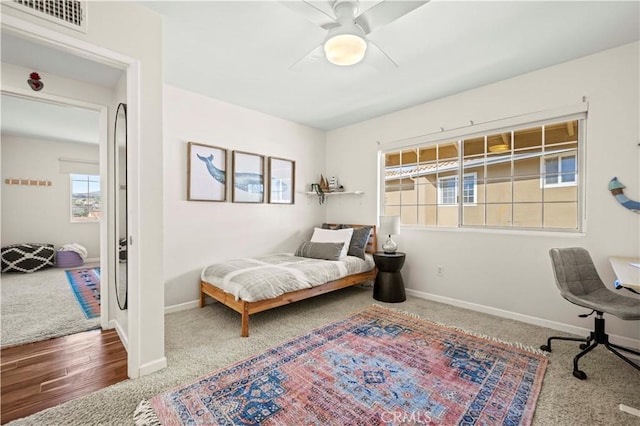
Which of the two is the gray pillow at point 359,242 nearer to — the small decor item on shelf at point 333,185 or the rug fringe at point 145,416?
the small decor item on shelf at point 333,185

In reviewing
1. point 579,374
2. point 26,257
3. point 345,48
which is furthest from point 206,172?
point 26,257

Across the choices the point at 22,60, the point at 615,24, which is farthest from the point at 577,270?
the point at 22,60

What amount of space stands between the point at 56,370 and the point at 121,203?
1.29 meters

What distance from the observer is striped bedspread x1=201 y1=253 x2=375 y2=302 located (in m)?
2.66

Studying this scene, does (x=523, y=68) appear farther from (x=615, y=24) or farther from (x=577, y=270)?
(x=577, y=270)

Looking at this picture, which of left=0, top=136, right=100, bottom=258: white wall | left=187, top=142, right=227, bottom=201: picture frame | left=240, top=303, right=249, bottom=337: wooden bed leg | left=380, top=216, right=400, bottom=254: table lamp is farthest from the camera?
left=0, top=136, right=100, bottom=258: white wall

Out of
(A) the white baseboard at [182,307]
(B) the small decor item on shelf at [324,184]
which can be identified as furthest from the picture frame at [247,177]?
(A) the white baseboard at [182,307]

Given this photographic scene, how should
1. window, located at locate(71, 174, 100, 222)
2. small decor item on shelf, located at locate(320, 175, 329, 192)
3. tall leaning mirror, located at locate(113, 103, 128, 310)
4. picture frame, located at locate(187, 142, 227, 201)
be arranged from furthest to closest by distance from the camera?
window, located at locate(71, 174, 100, 222) < small decor item on shelf, located at locate(320, 175, 329, 192) < picture frame, located at locate(187, 142, 227, 201) < tall leaning mirror, located at locate(113, 103, 128, 310)

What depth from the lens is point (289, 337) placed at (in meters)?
2.52

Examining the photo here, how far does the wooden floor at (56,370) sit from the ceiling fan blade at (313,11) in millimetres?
2647

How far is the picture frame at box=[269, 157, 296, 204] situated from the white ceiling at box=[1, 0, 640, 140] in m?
1.06

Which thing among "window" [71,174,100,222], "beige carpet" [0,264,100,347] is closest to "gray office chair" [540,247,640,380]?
"beige carpet" [0,264,100,347]

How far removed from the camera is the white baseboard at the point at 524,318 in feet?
7.82

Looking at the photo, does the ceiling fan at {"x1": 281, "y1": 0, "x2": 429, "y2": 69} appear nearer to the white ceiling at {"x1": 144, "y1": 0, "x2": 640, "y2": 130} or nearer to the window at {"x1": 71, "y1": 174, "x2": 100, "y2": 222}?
the white ceiling at {"x1": 144, "y1": 0, "x2": 640, "y2": 130}
